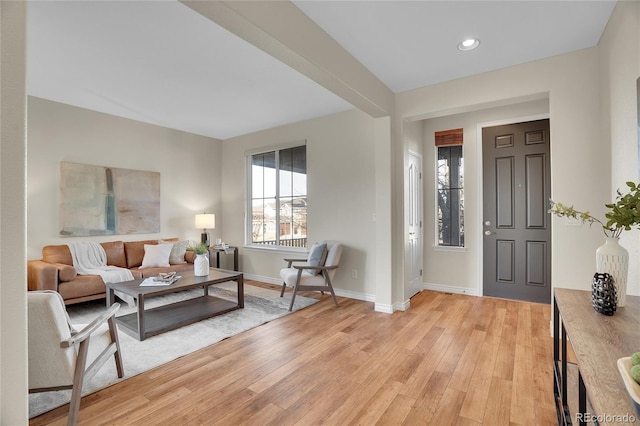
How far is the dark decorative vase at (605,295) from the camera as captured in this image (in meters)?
1.37

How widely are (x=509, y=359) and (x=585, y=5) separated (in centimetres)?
270

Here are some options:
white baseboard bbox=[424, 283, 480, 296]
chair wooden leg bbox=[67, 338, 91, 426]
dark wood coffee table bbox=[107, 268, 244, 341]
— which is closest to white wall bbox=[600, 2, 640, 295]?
white baseboard bbox=[424, 283, 480, 296]

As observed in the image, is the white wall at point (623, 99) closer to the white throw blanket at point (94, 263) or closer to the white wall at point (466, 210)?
the white wall at point (466, 210)

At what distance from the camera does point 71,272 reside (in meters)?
3.56

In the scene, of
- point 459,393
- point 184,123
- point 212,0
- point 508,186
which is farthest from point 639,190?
point 184,123

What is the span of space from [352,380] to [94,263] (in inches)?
150

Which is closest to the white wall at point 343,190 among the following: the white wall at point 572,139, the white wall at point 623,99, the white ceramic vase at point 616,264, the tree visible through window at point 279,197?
the tree visible through window at point 279,197

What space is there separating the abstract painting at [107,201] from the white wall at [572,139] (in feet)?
16.4

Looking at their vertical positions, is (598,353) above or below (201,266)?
above

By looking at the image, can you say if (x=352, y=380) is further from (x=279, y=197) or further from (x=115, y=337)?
(x=279, y=197)

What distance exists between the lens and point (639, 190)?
1251mm

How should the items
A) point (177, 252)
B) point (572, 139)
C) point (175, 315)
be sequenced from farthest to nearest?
1. point (177, 252)
2. point (175, 315)
3. point (572, 139)

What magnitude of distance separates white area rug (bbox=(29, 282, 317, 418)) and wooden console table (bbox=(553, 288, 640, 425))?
2.65 m

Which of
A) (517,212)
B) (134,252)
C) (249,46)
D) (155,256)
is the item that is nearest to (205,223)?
(155,256)
